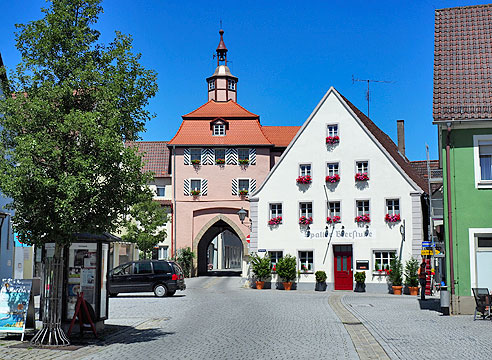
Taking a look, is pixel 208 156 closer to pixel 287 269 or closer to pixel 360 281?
pixel 287 269

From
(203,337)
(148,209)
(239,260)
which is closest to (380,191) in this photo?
(148,209)

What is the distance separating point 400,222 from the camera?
35.4 m

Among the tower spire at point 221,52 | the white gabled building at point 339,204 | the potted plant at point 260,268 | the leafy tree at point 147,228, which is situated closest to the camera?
the white gabled building at point 339,204

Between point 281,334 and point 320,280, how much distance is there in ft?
71.1

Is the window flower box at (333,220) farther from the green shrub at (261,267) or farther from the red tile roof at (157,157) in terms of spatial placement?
the red tile roof at (157,157)

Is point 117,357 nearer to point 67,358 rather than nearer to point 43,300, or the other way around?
point 67,358

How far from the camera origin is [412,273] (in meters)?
33.4

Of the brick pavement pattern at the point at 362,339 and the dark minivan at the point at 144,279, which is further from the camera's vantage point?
the dark minivan at the point at 144,279

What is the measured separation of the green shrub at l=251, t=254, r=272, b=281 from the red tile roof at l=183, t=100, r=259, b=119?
60.8ft

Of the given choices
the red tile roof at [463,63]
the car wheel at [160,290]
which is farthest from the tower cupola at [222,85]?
the red tile roof at [463,63]

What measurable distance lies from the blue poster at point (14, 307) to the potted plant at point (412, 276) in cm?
2354

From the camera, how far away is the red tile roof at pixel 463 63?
66.5 feet

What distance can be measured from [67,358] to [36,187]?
341cm

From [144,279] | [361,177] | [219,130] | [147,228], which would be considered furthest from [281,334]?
[219,130]
